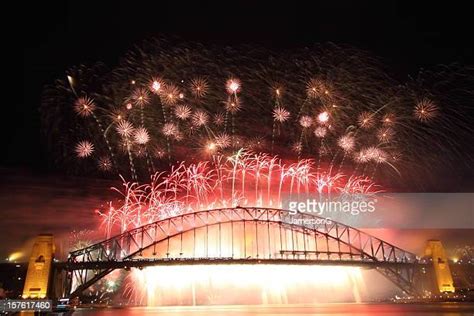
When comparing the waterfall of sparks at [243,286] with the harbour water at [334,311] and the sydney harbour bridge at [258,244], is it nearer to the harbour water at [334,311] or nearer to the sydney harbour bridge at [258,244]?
the sydney harbour bridge at [258,244]

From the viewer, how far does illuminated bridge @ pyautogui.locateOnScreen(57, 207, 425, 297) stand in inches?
3684

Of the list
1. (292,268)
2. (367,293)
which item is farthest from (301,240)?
(367,293)

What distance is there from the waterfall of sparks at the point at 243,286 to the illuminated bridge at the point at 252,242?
3123mm

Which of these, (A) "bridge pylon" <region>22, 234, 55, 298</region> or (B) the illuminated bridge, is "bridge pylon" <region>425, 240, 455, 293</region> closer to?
(B) the illuminated bridge

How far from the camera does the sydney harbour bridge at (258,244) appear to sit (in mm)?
92188

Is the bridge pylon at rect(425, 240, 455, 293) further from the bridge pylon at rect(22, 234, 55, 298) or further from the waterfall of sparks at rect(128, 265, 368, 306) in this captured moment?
the bridge pylon at rect(22, 234, 55, 298)

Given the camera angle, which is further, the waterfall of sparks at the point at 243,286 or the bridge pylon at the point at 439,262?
the waterfall of sparks at the point at 243,286

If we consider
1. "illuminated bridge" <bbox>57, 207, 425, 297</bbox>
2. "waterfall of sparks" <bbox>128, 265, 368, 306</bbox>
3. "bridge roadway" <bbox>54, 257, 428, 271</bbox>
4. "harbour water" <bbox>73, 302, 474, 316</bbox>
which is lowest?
"harbour water" <bbox>73, 302, 474, 316</bbox>

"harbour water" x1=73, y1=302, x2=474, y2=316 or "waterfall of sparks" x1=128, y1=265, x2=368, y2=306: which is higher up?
"waterfall of sparks" x1=128, y1=265, x2=368, y2=306

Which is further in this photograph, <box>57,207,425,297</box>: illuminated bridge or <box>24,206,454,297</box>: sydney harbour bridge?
<box>57,207,425,297</box>: illuminated bridge

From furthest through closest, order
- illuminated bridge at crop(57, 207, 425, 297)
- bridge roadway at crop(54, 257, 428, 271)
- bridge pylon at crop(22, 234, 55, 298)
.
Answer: illuminated bridge at crop(57, 207, 425, 297), bridge roadway at crop(54, 257, 428, 271), bridge pylon at crop(22, 234, 55, 298)

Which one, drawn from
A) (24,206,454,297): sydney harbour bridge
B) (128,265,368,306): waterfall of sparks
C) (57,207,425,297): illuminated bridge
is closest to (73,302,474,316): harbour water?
(24,206,454,297): sydney harbour bridge

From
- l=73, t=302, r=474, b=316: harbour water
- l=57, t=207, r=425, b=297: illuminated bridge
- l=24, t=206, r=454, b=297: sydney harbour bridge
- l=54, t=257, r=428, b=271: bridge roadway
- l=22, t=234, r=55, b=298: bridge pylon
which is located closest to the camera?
l=73, t=302, r=474, b=316: harbour water

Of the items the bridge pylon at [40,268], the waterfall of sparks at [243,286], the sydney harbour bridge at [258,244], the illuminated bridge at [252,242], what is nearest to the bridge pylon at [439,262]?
the sydney harbour bridge at [258,244]
